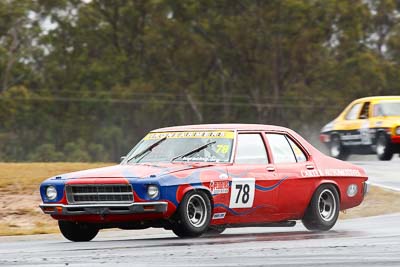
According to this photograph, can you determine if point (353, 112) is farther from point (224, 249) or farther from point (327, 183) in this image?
point (224, 249)

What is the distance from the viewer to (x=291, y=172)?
1303 cm

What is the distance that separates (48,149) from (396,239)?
57.3m

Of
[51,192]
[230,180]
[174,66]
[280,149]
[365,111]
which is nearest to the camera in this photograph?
[51,192]

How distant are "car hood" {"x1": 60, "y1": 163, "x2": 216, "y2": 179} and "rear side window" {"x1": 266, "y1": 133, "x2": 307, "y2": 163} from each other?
123 cm

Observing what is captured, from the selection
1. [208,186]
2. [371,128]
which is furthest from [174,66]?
[208,186]

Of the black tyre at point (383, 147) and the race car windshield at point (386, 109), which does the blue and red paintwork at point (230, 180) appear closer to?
the black tyre at point (383, 147)

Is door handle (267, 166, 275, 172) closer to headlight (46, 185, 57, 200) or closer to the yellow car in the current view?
headlight (46, 185, 57, 200)

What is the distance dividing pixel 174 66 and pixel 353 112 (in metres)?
42.7

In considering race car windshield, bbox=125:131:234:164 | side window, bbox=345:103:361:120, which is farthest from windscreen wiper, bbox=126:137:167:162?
side window, bbox=345:103:361:120

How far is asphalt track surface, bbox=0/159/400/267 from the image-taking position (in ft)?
30.6

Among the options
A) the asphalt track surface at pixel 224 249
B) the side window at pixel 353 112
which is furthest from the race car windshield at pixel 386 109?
the asphalt track surface at pixel 224 249

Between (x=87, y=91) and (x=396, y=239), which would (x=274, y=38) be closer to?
(x=87, y=91)

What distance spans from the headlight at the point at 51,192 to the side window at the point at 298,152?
2.98m

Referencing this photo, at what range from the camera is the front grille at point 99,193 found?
11648 mm
